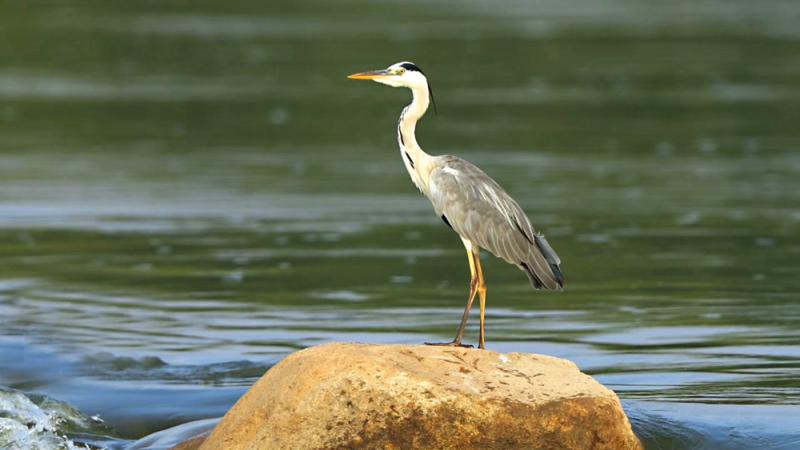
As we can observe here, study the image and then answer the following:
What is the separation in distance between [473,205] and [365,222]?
7.12 m

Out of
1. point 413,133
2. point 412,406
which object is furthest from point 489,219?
point 412,406

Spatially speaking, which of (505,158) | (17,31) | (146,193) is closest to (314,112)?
(505,158)

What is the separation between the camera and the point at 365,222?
16.1 m

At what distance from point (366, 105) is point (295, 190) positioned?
735 cm

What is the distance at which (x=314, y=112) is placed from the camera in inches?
947

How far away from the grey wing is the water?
1.06 m

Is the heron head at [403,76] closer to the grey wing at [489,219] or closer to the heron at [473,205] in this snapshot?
the heron at [473,205]

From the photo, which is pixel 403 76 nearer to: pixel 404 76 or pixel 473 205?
pixel 404 76

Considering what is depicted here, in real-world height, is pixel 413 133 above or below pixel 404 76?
below

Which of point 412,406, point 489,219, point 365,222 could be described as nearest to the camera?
point 412,406

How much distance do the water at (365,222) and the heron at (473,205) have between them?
108 centimetres

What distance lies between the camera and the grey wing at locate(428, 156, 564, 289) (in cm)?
906

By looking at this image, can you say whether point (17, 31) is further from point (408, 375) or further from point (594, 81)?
point (408, 375)

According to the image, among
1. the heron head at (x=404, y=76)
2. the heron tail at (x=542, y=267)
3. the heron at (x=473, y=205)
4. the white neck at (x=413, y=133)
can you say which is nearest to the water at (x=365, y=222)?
the heron tail at (x=542, y=267)
